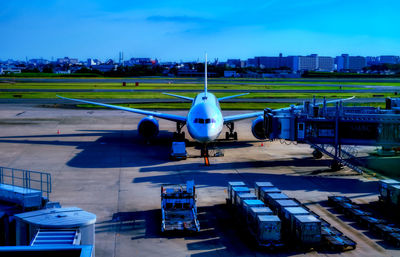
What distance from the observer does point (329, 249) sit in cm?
1780

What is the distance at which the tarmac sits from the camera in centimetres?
1831

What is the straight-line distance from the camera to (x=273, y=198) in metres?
21.2

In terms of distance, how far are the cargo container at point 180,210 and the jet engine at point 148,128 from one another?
1933 cm

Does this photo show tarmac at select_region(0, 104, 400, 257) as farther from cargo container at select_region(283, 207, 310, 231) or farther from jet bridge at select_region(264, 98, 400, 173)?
jet bridge at select_region(264, 98, 400, 173)

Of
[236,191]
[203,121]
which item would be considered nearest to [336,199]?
[236,191]

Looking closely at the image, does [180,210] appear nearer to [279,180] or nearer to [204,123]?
[279,180]

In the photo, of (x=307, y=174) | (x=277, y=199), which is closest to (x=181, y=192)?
(x=277, y=199)

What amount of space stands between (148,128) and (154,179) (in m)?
13.7

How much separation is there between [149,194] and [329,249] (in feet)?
36.0

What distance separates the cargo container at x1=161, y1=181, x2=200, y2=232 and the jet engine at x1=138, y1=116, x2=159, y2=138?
19327mm

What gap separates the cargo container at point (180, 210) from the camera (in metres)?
19.8

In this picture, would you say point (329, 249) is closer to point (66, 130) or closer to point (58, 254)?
point (58, 254)

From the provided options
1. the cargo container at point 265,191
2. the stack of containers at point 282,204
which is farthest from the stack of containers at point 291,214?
the cargo container at point 265,191

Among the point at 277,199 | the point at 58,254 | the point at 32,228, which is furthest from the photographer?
the point at 277,199
